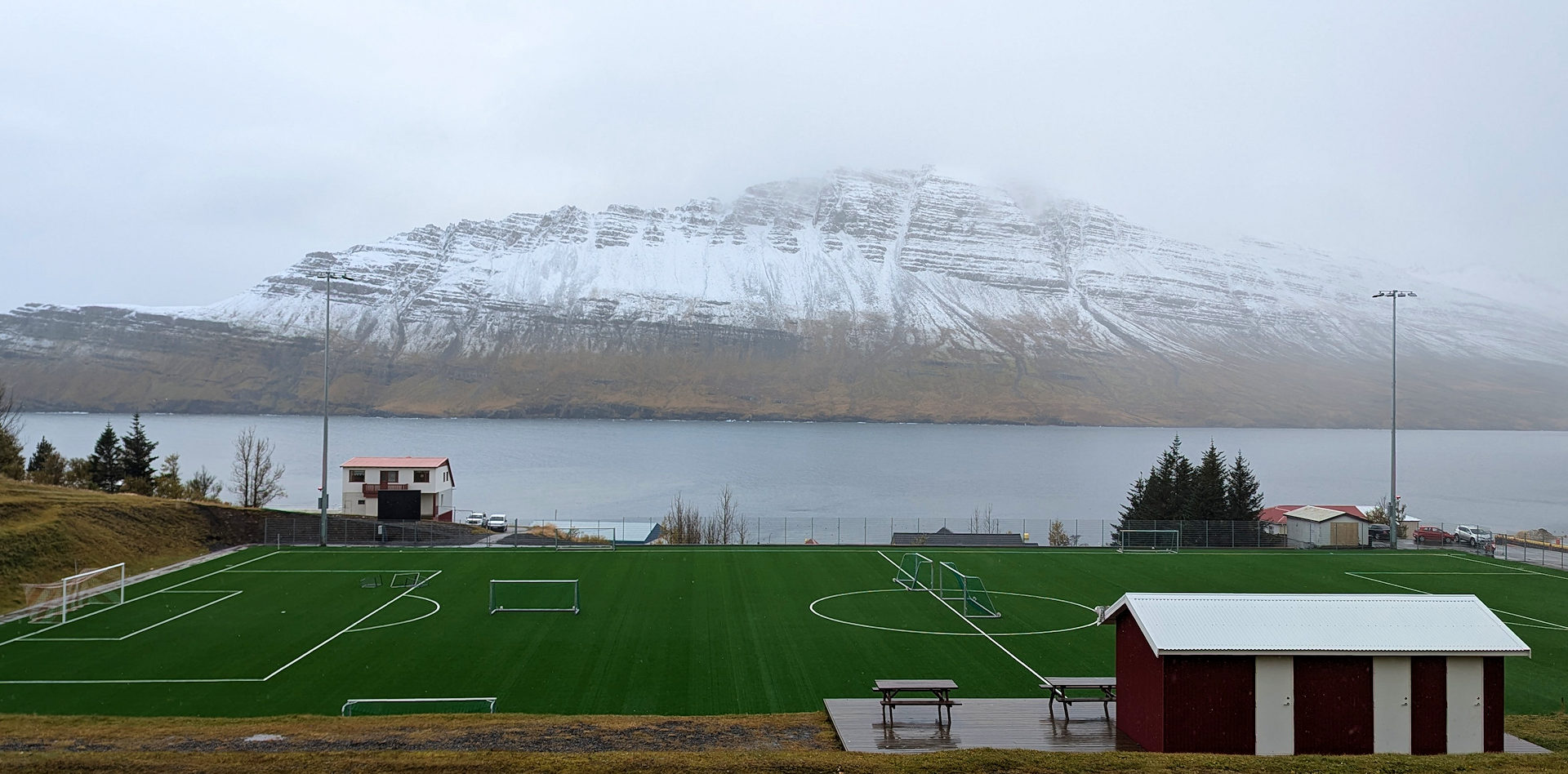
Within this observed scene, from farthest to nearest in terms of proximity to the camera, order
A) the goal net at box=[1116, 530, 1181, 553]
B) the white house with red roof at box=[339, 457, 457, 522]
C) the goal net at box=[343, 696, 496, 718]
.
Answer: the white house with red roof at box=[339, 457, 457, 522]
the goal net at box=[1116, 530, 1181, 553]
the goal net at box=[343, 696, 496, 718]

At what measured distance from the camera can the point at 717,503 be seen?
9625 cm

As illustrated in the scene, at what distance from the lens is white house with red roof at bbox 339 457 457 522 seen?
51969mm

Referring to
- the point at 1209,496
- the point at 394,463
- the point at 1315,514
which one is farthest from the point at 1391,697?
the point at 394,463

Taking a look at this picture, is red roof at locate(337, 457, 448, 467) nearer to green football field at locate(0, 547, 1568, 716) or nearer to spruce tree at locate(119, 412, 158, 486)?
green football field at locate(0, 547, 1568, 716)

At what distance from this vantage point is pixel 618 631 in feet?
82.5

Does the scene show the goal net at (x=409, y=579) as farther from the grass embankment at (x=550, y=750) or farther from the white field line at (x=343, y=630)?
the grass embankment at (x=550, y=750)

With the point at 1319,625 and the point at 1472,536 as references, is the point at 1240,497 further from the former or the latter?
the point at 1319,625

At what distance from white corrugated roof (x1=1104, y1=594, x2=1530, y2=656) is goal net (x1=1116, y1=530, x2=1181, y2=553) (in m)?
27.9

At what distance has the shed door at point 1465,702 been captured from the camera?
563 inches

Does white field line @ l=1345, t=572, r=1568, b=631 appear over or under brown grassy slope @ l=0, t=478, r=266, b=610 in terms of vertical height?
under

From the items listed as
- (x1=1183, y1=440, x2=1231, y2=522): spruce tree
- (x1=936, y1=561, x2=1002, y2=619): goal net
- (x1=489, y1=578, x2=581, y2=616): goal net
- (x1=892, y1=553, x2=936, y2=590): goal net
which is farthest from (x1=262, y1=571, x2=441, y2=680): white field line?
(x1=1183, y1=440, x2=1231, y2=522): spruce tree

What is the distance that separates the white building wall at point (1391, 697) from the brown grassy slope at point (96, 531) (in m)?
32.6

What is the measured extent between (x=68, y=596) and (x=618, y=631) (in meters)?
15.8

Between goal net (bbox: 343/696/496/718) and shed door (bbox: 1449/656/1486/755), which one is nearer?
→ shed door (bbox: 1449/656/1486/755)
